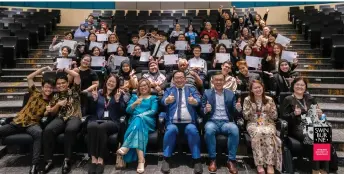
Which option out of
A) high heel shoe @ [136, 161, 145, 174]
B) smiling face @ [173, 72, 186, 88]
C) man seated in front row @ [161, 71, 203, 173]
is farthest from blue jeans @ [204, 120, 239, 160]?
high heel shoe @ [136, 161, 145, 174]

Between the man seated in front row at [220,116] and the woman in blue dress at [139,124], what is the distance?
1.81ft

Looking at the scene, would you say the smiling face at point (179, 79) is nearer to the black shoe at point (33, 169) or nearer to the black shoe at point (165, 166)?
the black shoe at point (165, 166)

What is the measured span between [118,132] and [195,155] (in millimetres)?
788

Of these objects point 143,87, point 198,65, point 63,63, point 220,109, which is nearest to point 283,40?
point 198,65

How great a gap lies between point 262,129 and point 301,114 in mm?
394

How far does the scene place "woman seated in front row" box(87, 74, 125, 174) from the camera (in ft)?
9.44

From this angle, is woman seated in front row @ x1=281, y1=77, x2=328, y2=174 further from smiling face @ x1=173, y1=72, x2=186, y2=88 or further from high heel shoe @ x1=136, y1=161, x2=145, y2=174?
high heel shoe @ x1=136, y1=161, x2=145, y2=174

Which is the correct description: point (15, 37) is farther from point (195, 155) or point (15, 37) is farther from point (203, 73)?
point (195, 155)

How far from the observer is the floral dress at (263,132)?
2736 millimetres

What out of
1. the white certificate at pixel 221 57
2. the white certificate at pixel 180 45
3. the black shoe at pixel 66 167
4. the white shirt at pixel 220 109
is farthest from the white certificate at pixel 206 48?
the black shoe at pixel 66 167

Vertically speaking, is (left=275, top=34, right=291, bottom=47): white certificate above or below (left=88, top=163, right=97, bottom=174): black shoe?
above

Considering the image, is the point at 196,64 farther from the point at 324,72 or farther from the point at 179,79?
the point at 324,72

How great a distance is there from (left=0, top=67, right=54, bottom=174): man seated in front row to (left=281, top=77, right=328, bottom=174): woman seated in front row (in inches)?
92.9

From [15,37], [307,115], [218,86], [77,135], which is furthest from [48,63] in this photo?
[307,115]
